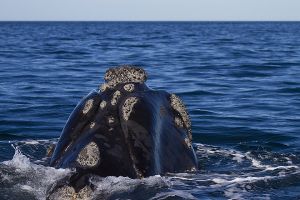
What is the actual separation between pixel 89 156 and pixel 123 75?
56.0 inches

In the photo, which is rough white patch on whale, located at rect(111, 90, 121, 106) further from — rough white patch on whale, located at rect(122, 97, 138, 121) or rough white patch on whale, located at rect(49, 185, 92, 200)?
rough white patch on whale, located at rect(49, 185, 92, 200)

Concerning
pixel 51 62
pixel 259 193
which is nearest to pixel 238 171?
pixel 259 193

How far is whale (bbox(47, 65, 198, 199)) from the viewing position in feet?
21.4

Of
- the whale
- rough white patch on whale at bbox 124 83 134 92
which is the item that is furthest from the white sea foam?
rough white patch on whale at bbox 124 83 134 92

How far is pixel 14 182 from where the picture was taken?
7.75 metres

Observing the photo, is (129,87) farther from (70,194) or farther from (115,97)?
(70,194)

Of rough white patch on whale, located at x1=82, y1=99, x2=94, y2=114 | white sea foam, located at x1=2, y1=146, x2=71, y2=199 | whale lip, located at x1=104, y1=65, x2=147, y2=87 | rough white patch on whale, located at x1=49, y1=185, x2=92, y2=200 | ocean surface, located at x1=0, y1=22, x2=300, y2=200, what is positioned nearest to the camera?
rough white patch on whale, located at x1=49, y1=185, x2=92, y2=200

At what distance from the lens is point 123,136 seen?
22.8 feet

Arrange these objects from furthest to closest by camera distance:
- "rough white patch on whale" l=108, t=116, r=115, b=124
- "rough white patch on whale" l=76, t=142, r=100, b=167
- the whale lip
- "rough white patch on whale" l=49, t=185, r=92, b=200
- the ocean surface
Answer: the whale lip, the ocean surface, "rough white patch on whale" l=108, t=116, r=115, b=124, "rough white patch on whale" l=76, t=142, r=100, b=167, "rough white patch on whale" l=49, t=185, r=92, b=200

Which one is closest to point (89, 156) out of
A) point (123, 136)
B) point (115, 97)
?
point (123, 136)

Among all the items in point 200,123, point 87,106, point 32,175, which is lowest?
point 200,123

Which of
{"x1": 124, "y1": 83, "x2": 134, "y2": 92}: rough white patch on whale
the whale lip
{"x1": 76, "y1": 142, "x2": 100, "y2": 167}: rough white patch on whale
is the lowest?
{"x1": 76, "y1": 142, "x2": 100, "y2": 167}: rough white patch on whale

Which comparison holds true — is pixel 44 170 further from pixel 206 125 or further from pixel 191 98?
pixel 191 98

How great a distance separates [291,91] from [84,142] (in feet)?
43.4
